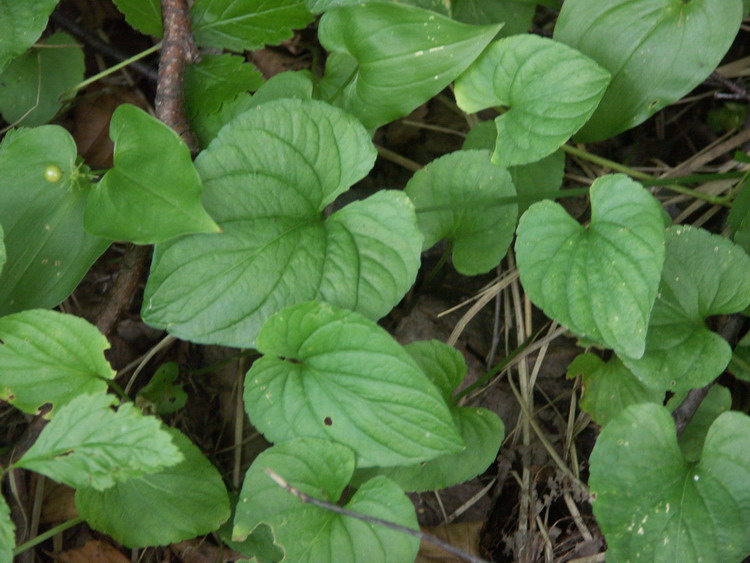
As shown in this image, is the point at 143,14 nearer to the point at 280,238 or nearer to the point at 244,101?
the point at 244,101

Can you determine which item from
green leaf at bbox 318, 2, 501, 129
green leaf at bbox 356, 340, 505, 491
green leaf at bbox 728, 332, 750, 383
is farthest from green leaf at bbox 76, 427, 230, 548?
green leaf at bbox 728, 332, 750, 383

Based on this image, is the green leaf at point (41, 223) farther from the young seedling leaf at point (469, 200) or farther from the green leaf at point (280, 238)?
the young seedling leaf at point (469, 200)

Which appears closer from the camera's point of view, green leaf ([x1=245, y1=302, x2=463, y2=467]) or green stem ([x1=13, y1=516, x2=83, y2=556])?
green leaf ([x1=245, y1=302, x2=463, y2=467])

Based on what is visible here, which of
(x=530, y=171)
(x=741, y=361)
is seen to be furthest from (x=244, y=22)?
(x=741, y=361)

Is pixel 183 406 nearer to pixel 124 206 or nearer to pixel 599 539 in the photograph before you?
pixel 124 206

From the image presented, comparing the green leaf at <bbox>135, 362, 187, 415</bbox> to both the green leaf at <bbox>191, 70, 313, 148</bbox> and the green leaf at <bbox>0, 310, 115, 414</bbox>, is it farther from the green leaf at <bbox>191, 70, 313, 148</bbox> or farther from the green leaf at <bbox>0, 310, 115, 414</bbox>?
the green leaf at <bbox>191, 70, 313, 148</bbox>

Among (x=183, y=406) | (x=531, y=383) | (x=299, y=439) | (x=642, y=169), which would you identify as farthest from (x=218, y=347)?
(x=642, y=169)
